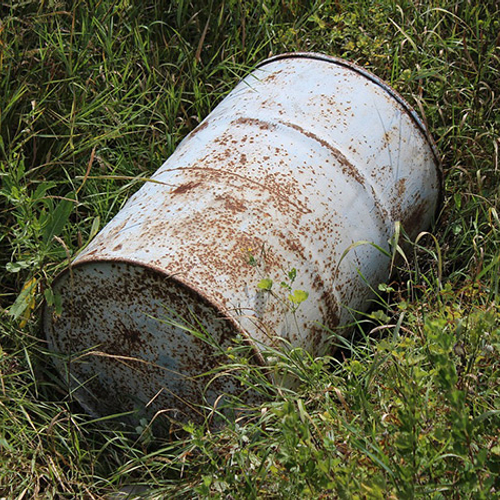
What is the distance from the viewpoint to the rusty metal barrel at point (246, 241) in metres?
1.85

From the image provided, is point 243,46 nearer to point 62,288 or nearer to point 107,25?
point 107,25

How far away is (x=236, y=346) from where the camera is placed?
181 centimetres

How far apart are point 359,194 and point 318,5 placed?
1.23 metres

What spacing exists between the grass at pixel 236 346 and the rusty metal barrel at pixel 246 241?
0.11 m

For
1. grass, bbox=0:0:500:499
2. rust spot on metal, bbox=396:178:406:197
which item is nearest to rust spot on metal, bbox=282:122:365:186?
rust spot on metal, bbox=396:178:406:197

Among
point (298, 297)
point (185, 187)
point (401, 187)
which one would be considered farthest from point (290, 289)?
point (401, 187)

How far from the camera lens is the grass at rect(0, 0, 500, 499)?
5.03 ft

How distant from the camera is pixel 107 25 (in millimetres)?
2793

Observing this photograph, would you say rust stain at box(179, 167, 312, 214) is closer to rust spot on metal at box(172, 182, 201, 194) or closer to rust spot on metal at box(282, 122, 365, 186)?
rust spot on metal at box(172, 182, 201, 194)

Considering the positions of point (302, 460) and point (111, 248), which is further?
point (111, 248)

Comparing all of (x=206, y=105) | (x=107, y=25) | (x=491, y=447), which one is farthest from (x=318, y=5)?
(x=491, y=447)

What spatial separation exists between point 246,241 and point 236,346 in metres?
0.29

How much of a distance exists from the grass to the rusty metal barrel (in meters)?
0.11

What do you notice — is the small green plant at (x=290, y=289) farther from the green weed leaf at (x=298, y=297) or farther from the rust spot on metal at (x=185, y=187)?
the rust spot on metal at (x=185, y=187)
